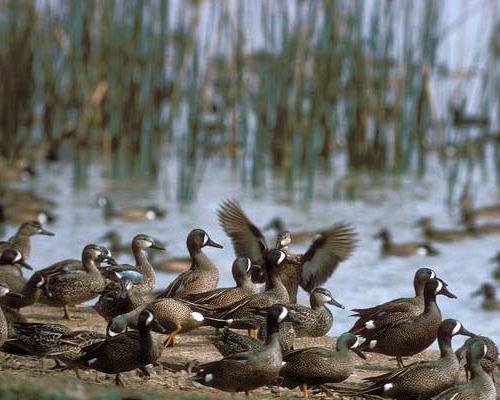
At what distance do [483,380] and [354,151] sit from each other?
1001 centimetres

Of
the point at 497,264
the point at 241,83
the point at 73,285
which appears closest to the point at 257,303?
the point at 73,285

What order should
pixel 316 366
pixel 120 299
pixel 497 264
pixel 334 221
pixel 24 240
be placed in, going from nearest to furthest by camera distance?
pixel 316 366 → pixel 120 299 → pixel 24 240 → pixel 497 264 → pixel 334 221

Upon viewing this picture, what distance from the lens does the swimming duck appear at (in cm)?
820

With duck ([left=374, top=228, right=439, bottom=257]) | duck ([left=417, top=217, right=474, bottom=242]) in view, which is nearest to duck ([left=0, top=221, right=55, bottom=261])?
duck ([left=374, top=228, right=439, bottom=257])

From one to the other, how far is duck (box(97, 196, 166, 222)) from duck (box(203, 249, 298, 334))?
5931mm

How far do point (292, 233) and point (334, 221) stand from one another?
155 centimetres

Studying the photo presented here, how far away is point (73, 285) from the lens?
9391 millimetres

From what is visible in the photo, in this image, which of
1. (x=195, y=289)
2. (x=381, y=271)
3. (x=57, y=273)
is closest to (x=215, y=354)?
(x=195, y=289)

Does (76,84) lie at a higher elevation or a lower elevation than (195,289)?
higher

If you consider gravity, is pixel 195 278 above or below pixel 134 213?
above

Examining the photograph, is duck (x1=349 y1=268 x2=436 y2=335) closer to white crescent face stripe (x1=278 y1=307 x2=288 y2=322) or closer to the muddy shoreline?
the muddy shoreline

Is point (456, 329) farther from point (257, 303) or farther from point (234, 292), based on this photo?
point (234, 292)

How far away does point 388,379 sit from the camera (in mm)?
7051

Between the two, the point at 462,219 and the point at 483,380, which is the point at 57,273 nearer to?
the point at 483,380
